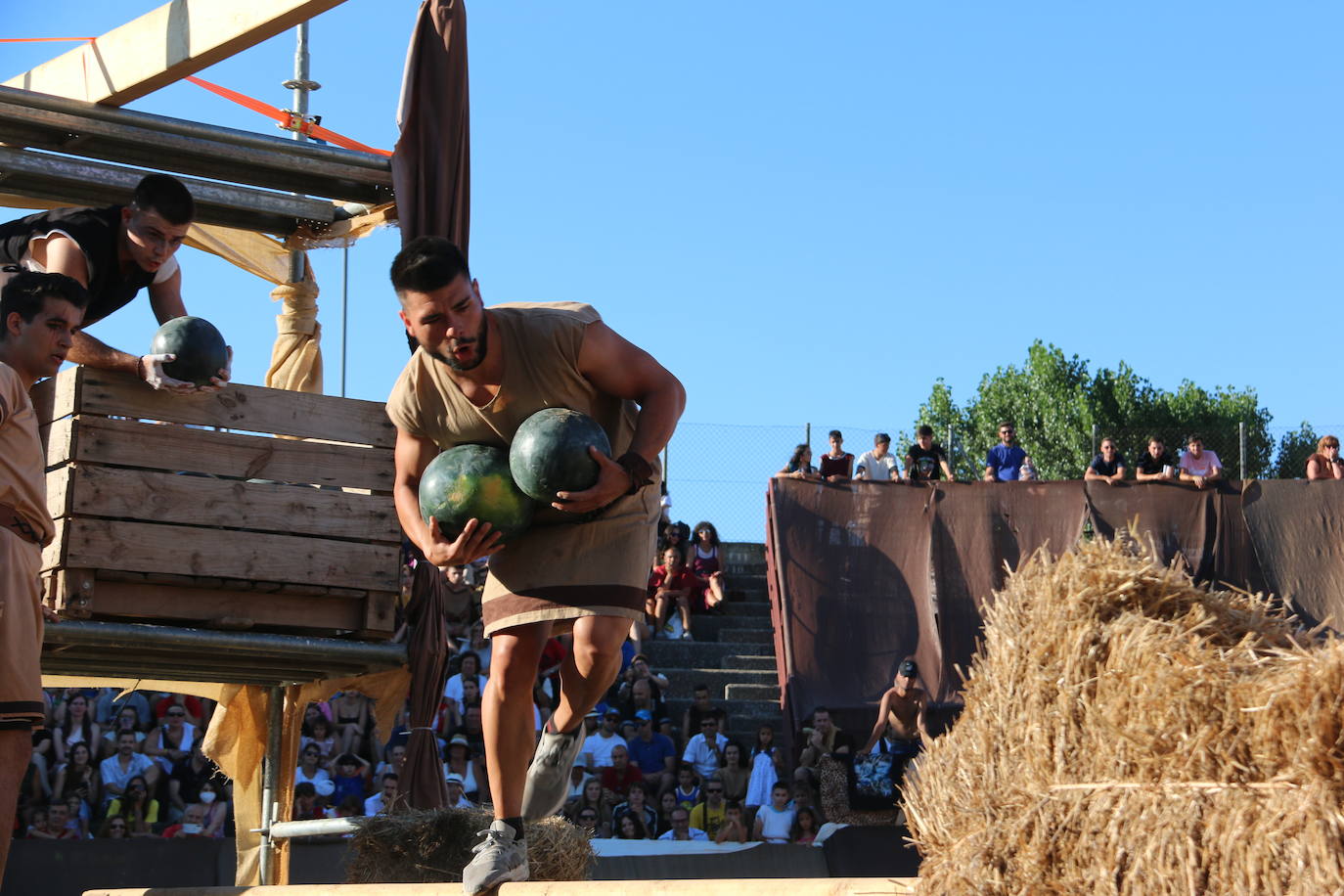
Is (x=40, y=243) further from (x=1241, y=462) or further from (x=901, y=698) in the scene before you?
(x=1241, y=462)

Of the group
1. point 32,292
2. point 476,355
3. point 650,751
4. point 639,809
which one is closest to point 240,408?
point 32,292

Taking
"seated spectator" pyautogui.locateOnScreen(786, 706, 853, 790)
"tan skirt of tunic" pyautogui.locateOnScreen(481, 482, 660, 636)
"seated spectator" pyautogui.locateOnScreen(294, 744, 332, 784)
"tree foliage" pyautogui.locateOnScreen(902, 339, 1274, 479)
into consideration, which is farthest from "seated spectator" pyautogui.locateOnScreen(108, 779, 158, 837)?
"tree foliage" pyautogui.locateOnScreen(902, 339, 1274, 479)

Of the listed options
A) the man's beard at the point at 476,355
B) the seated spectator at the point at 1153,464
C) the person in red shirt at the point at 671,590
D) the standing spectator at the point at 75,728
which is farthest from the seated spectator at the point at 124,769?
the seated spectator at the point at 1153,464

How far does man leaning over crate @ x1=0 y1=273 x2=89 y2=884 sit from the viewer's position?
16.1 ft

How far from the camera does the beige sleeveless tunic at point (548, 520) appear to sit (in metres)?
5.00

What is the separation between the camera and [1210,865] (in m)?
3.08

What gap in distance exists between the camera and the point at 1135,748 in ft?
10.8

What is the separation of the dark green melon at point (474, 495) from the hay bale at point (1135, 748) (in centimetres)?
167

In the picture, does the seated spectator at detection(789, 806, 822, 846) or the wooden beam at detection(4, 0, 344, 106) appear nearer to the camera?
the wooden beam at detection(4, 0, 344, 106)

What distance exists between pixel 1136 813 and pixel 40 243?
16.4 ft

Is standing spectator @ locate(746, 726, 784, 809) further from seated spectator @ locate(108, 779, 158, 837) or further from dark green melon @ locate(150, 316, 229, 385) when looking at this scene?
dark green melon @ locate(150, 316, 229, 385)

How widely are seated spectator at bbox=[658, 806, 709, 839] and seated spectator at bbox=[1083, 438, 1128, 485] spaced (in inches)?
217

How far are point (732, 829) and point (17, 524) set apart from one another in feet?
28.3

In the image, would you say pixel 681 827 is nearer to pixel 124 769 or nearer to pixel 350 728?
pixel 350 728
